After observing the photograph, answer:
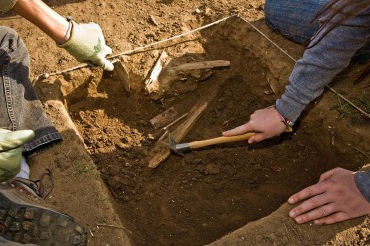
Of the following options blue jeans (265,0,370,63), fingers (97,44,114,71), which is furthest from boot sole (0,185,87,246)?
blue jeans (265,0,370,63)

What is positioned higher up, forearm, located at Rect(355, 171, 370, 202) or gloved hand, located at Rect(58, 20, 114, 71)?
gloved hand, located at Rect(58, 20, 114, 71)

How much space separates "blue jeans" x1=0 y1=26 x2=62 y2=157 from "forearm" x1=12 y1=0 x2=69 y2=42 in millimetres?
407

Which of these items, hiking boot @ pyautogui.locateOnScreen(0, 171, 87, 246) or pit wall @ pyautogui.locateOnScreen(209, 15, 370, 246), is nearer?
hiking boot @ pyautogui.locateOnScreen(0, 171, 87, 246)

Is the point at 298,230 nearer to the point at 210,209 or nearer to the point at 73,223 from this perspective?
the point at 210,209

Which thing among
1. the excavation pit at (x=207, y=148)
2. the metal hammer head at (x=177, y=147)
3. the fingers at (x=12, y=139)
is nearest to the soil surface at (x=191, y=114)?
the excavation pit at (x=207, y=148)

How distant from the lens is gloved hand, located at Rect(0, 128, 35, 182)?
2012 mm

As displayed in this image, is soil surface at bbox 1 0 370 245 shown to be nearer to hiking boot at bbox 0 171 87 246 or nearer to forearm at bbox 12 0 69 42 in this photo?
hiking boot at bbox 0 171 87 246

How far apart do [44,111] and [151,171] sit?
82 centimetres

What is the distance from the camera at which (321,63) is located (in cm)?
212

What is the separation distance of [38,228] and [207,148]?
50.5 inches

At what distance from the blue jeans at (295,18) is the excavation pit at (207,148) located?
9cm

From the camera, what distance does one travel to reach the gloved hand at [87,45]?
2371 millimetres

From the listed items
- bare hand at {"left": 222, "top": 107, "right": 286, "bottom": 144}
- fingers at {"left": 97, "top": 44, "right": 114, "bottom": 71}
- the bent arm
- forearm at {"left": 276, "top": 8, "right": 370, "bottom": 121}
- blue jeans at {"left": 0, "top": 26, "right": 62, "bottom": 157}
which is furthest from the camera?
fingers at {"left": 97, "top": 44, "right": 114, "bottom": 71}

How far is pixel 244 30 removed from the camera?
3.01 meters
